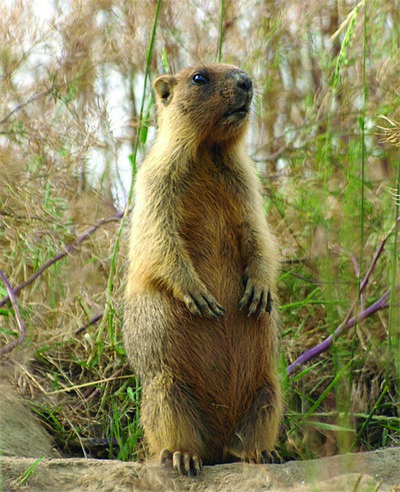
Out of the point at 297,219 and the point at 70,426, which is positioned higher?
the point at 297,219

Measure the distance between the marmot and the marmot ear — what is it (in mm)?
117

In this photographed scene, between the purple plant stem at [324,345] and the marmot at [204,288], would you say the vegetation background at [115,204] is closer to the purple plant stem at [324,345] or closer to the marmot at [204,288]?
the purple plant stem at [324,345]

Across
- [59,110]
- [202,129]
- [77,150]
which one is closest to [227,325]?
[202,129]

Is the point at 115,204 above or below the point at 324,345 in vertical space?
above

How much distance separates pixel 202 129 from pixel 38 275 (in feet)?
5.10

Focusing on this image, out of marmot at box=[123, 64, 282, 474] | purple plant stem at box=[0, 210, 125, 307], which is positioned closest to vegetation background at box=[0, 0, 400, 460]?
purple plant stem at box=[0, 210, 125, 307]

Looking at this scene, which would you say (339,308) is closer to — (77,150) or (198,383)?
(198,383)

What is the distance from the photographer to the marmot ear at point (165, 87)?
182 inches

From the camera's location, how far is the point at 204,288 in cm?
406

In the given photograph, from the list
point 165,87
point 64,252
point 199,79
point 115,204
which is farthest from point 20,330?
point 199,79

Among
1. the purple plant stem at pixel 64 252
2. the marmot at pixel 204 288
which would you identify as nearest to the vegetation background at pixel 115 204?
the purple plant stem at pixel 64 252

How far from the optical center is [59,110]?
5363 mm

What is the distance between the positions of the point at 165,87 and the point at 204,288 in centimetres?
137

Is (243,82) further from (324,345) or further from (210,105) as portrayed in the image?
(324,345)
